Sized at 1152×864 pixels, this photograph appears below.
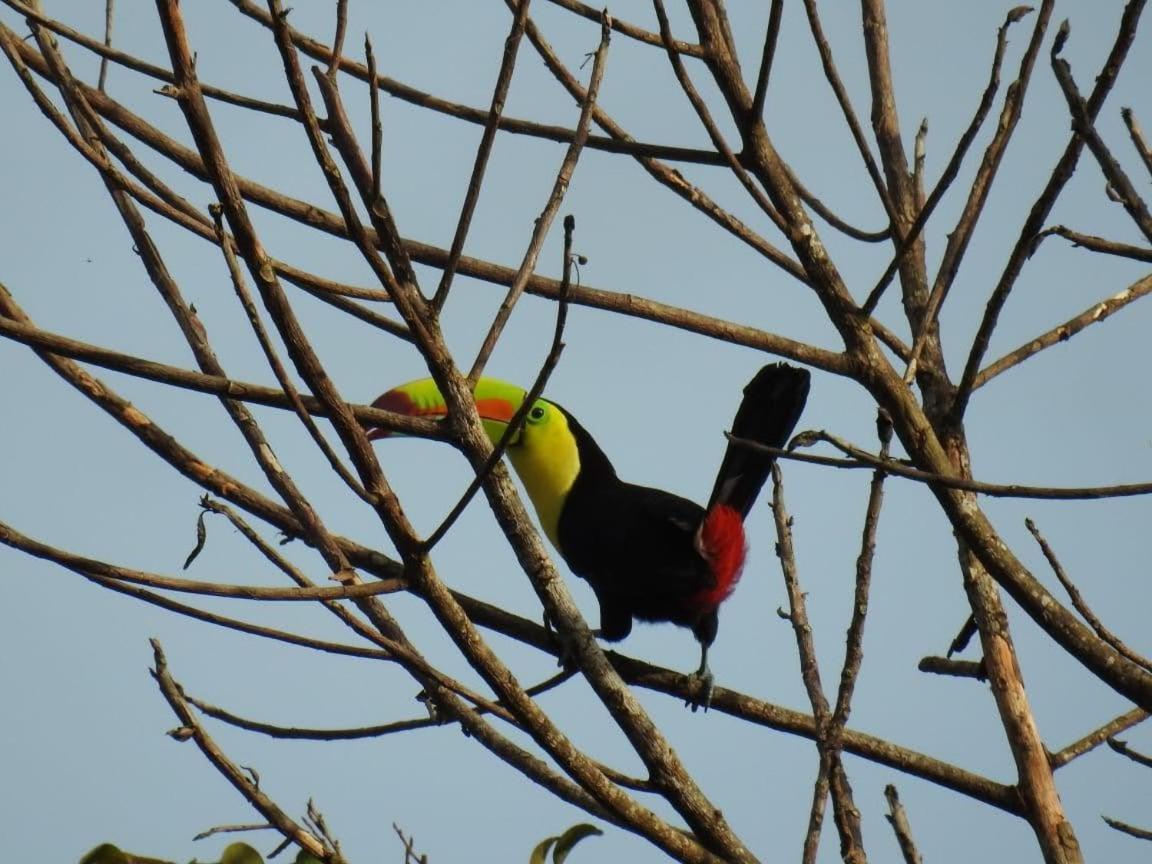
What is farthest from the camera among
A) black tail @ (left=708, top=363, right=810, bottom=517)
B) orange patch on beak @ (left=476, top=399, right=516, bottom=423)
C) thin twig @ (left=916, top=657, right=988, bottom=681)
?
orange patch on beak @ (left=476, top=399, right=516, bottom=423)

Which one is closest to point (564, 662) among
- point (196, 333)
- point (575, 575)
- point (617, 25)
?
point (196, 333)

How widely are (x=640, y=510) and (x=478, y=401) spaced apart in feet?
2.49

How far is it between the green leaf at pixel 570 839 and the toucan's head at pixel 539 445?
232 cm

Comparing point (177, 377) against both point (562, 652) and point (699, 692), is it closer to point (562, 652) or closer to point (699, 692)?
point (562, 652)

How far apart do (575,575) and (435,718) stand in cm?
222

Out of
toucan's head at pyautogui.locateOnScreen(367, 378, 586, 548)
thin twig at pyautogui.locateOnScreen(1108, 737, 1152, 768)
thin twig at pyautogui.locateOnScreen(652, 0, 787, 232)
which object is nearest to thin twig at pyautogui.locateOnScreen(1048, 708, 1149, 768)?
thin twig at pyautogui.locateOnScreen(1108, 737, 1152, 768)

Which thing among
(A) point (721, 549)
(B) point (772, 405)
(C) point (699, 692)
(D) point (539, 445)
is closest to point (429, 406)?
(D) point (539, 445)

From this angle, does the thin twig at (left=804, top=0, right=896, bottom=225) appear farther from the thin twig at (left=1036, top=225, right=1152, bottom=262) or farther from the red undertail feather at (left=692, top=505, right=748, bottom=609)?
the red undertail feather at (left=692, top=505, right=748, bottom=609)

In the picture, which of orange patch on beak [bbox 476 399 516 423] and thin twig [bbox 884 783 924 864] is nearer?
thin twig [bbox 884 783 924 864]

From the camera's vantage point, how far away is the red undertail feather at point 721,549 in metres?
4.49

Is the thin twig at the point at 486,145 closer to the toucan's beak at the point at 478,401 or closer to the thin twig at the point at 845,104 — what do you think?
the thin twig at the point at 845,104

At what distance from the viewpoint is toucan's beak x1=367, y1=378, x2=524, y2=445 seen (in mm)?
4836

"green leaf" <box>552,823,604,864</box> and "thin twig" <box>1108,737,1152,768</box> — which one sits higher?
"thin twig" <box>1108,737,1152,768</box>

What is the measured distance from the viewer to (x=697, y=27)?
2.85m
